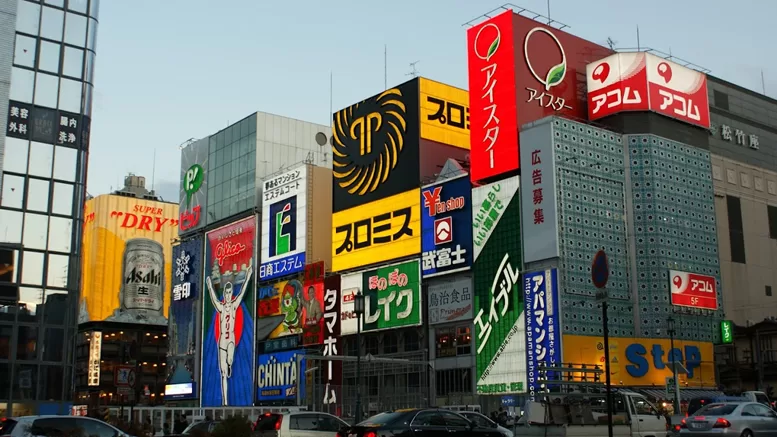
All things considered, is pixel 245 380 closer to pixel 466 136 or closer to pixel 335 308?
pixel 335 308

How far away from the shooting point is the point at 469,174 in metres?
61.8

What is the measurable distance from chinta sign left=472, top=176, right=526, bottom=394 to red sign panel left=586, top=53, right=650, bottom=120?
28.2ft

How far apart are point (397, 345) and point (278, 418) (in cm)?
3889

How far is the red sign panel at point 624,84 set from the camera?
60031 mm

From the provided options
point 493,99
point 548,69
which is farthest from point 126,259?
point 548,69

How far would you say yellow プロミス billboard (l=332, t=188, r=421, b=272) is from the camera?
217ft

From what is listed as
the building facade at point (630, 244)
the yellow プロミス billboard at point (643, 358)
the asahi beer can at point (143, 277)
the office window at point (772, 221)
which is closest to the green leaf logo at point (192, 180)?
the asahi beer can at point (143, 277)

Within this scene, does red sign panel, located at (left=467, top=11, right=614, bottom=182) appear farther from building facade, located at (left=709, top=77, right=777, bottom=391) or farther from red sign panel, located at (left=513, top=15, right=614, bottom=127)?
building facade, located at (left=709, top=77, right=777, bottom=391)

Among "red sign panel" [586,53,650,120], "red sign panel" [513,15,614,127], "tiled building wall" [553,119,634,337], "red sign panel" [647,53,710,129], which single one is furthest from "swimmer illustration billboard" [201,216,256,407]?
"red sign panel" [647,53,710,129]

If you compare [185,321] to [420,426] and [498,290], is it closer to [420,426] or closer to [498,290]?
[498,290]

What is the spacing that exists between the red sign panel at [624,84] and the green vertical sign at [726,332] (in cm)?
1462

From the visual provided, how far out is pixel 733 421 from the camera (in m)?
25.8

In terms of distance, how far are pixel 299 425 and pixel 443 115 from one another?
4321 centimetres

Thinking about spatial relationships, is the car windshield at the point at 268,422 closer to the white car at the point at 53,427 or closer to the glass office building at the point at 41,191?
the white car at the point at 53,427
